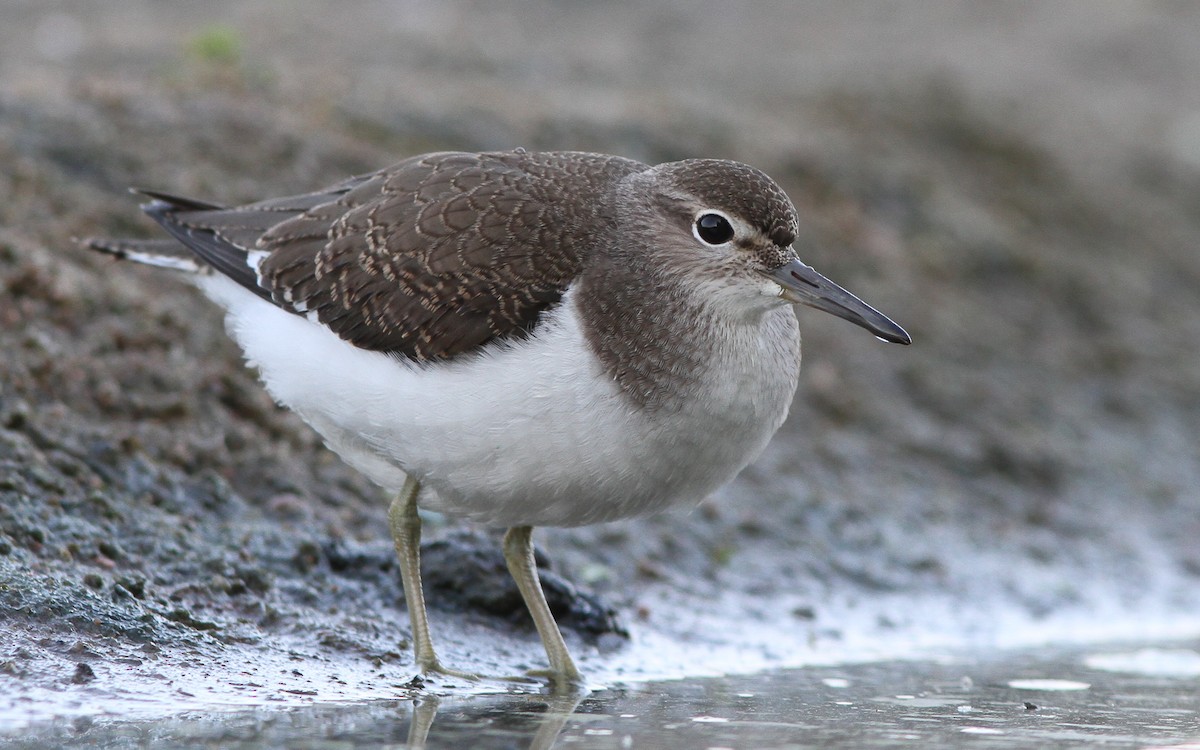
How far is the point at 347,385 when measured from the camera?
6.64 m

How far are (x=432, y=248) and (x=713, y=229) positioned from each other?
1319 millimetres

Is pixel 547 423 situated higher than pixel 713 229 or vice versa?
pixel 713 229

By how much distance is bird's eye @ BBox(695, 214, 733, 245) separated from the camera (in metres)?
6.57

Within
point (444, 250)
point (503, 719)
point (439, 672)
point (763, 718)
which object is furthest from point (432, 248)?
point (763, 718)

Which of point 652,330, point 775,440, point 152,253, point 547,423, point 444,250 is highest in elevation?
point 775,440

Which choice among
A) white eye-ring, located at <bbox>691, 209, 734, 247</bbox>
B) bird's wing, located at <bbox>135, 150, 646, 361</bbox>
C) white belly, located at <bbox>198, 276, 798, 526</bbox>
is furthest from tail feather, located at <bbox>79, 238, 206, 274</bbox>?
white eye-ring, located at <bbox>691, 209, 734, 247</bbox>

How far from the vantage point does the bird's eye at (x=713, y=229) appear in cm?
657

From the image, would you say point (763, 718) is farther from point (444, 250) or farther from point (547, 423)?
point (444, 250)

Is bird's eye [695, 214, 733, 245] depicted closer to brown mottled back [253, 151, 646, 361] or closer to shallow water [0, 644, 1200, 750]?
brown mottled back [253, 151, 646, 361]

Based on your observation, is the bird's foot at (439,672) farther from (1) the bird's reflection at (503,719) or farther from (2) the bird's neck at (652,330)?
(2) the bird's neck at (652,330)

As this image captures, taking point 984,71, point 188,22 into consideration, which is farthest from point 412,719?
point 984,71

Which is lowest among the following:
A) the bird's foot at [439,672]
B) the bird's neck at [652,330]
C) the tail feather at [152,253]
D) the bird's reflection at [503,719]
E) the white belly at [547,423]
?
the bird's reflection at [503,719]

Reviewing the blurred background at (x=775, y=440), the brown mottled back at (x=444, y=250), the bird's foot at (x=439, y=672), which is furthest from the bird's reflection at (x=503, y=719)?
the brown mottled back at (x=444, y=250)

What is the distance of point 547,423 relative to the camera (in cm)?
609
